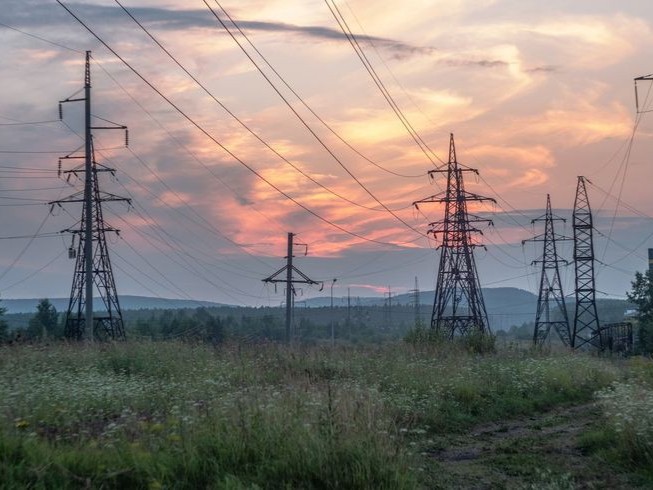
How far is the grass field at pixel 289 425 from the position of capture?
775 cm

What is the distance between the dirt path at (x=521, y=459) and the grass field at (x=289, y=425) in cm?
4

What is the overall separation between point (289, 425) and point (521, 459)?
14.0 ft

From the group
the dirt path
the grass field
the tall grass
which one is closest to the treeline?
the grass field

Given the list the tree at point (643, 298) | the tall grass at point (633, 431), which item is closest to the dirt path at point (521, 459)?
the tall grass at point (633, 431)

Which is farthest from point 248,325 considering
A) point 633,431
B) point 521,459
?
point 633,431

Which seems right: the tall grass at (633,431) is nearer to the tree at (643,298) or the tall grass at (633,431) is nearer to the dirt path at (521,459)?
the dirt path at (521,459)

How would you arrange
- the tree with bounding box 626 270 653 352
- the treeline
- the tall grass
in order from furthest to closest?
1. the tree with bounding box 626 270 653 352
2. the treeline
3. the tall grass

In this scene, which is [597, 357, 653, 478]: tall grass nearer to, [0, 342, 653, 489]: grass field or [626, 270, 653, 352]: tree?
[0, 342, 653, 489]: grass field

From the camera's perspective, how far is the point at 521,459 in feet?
35.8

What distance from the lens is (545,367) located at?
21.8 metres

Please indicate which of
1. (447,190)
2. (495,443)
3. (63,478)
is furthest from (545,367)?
(447,190)

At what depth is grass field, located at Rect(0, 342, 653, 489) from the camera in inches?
305

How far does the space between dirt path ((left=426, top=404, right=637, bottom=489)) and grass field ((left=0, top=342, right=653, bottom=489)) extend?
0.12ft

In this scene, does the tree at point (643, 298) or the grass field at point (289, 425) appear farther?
the tree at point (643, 298)
